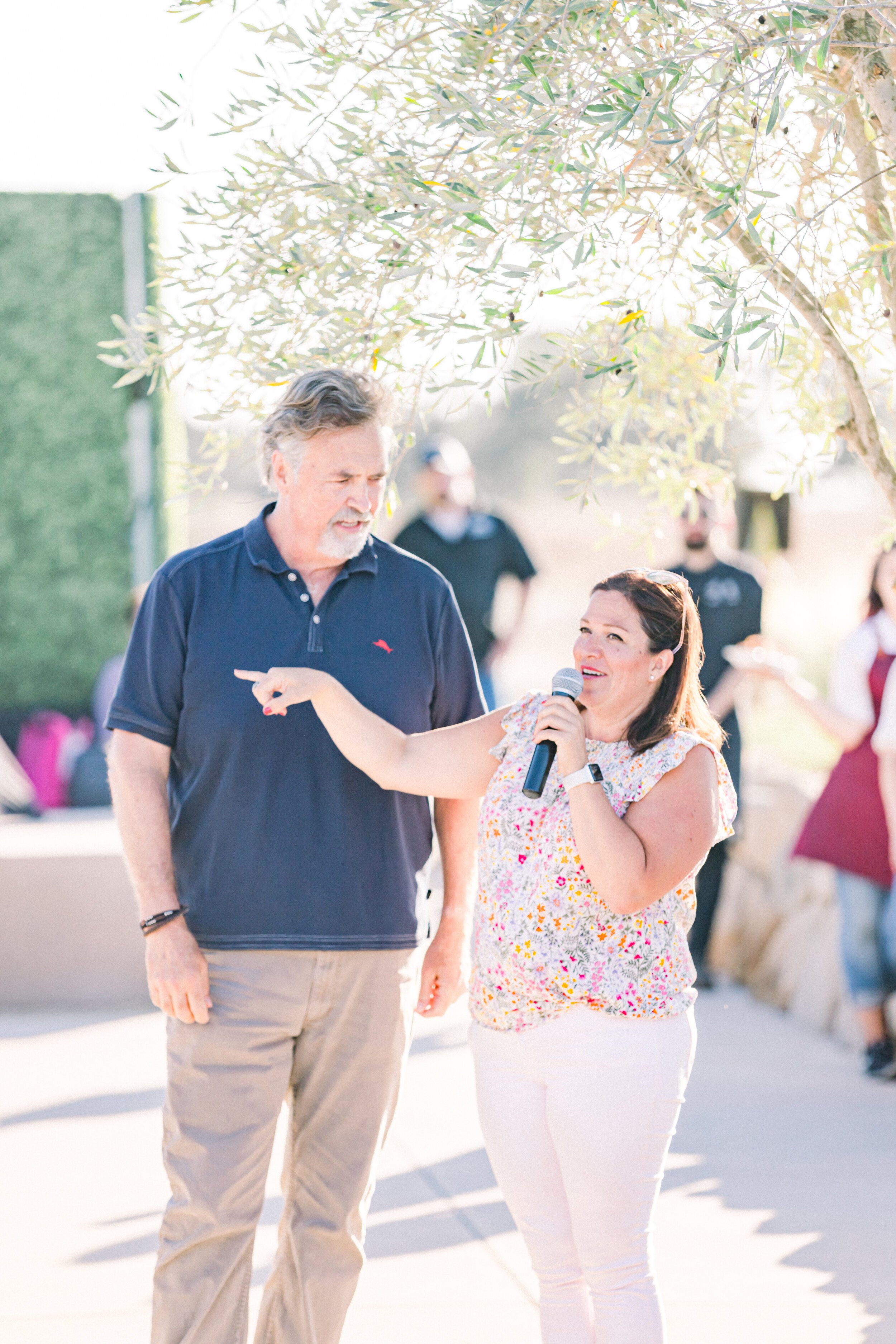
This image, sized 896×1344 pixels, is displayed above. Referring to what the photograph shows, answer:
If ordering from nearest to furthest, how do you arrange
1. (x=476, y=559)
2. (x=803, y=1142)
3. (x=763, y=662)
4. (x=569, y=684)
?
(x=569, y=684) → (x=803, y=1142) → (x=763, y=662) → (x=476, y=559)

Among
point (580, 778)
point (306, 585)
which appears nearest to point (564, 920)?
point (580, 778)

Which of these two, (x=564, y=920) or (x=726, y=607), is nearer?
(x=564, y=920)

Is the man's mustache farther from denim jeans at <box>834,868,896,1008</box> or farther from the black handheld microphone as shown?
denim jeans at <box>834,868,896,1008</box>

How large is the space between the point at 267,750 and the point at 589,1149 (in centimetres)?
87

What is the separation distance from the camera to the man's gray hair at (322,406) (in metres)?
2.59

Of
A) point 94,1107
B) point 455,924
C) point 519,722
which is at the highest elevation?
point 519,722

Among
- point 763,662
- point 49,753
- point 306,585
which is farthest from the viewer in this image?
point 49,753

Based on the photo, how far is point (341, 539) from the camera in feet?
8.75

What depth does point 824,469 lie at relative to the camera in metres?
3.14

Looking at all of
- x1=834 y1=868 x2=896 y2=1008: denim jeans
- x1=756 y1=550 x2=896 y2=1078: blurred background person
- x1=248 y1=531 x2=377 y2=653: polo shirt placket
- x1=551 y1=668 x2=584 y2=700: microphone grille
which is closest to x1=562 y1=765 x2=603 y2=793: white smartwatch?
x1=551 y1=668 x2=584 y2=700: microphone grille

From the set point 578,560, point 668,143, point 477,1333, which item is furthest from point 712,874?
point 578,560

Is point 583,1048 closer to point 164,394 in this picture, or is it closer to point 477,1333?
point 477,1333

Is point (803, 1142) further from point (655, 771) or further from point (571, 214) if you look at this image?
point (571, 214)

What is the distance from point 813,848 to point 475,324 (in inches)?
140
